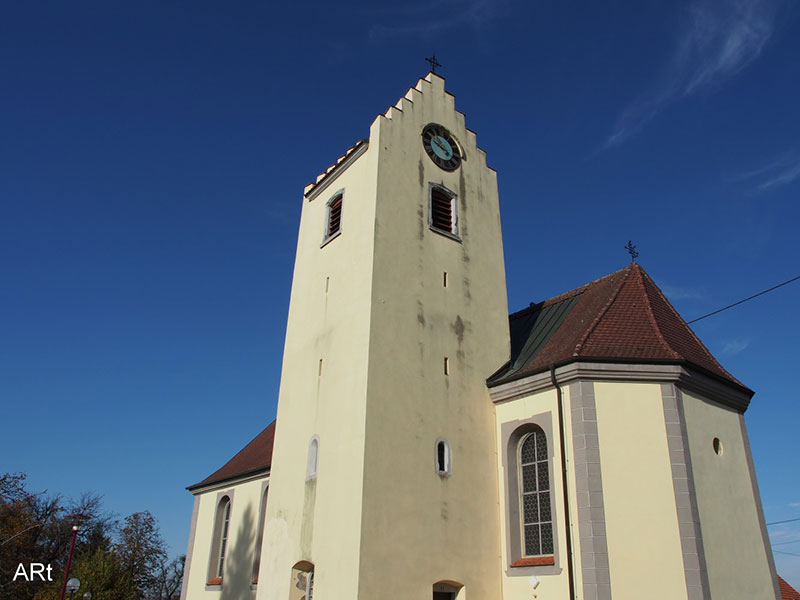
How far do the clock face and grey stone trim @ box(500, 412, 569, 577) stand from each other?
→ 316 inches

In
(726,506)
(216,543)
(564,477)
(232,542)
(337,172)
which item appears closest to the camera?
(564,477)

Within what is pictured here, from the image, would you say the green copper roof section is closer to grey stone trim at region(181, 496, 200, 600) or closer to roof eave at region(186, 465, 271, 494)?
roof eave at region(186, 465, 271, 494)

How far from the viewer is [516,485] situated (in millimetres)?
16266

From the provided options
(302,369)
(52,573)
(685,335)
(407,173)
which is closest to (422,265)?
(407,173)

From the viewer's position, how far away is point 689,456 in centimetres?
1434

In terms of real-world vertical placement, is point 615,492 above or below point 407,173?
below

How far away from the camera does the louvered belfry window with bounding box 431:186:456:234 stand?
746 inches

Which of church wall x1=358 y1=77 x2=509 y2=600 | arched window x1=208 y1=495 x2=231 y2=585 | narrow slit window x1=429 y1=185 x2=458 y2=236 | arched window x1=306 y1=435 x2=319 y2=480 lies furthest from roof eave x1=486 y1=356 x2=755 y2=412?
arched window x1=208 y1=495 x2=231 y2=585

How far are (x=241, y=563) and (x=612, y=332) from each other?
15038 mm

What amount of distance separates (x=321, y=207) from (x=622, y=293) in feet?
30.7

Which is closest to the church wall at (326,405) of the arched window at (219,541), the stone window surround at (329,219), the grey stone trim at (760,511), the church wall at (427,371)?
the stone window surround at (329,219)

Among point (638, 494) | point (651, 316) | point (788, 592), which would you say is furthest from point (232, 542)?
point (788, 592)

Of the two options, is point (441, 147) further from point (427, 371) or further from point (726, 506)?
point (726, 506)

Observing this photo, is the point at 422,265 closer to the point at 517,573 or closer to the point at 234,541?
the point at 517,573
